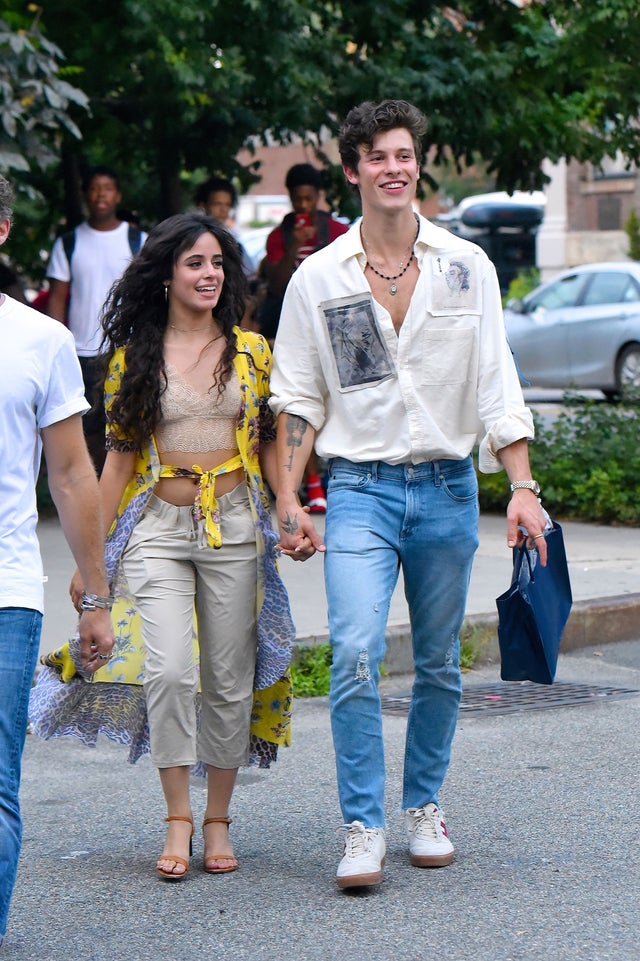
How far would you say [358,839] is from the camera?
4.30m

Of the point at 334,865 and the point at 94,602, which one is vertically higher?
the point at 94,602

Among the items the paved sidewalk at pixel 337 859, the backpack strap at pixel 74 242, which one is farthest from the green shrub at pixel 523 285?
the paved sidewalk at pixel 337 859

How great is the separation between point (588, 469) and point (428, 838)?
21.2ft

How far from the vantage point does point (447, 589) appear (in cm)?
450

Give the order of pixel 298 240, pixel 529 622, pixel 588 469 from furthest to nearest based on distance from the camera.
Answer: pixel 588 469
pixel 298 240
pixel 529 622

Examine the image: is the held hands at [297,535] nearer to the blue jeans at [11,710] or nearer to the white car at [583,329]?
the blue jeans at [11,710]

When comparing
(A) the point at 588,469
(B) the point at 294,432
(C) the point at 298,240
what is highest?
(C) the point at 298,240

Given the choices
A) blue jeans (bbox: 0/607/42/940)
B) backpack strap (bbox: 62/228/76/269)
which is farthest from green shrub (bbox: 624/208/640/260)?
blue jeans (bbox: 0/607/42/940)

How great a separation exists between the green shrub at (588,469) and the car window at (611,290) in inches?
348

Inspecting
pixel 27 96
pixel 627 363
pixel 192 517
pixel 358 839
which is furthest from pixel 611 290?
pixel 358 839

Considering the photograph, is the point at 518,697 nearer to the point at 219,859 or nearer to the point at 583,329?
the point at 219,859

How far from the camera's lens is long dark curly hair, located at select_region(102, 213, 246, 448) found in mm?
4551

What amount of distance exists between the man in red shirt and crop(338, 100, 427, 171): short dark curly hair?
5033 mm

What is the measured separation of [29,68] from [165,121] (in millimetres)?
2874
